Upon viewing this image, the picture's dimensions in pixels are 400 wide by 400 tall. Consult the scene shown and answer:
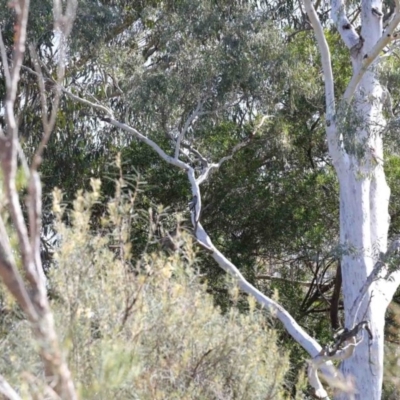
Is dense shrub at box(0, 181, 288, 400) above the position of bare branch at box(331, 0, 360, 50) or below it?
below

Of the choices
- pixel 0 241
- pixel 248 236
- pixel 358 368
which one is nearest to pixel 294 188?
pixel 248 236

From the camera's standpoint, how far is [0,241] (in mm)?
1603

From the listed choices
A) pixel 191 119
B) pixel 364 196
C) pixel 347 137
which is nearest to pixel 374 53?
pixel 347 137

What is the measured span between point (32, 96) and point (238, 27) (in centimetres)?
276

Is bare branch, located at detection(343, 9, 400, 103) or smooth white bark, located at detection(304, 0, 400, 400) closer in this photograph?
bare branch, located at detection(343, 9, 400, 103)

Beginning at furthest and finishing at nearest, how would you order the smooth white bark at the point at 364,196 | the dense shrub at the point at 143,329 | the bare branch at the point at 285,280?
the bare branch at the point at 285,280 → the smooth white bark at the point at 364,196 → the dense shrub at the point at 143,329

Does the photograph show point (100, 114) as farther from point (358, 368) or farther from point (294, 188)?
point (358, 368)

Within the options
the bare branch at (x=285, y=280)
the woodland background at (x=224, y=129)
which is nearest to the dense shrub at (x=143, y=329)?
the woodland background at (x=224, y=129)

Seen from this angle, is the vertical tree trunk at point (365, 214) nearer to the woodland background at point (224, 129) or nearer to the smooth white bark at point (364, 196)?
the smooth white bark at point (364, 196)

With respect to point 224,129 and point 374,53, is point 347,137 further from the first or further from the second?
point 224,129

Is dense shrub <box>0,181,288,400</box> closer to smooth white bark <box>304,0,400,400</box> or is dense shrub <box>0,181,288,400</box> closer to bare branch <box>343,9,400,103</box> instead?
smooth white bark <box>304,0,400,400</box>

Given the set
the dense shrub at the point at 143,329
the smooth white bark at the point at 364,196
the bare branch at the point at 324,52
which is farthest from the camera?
the bare branch at the point at 324,52

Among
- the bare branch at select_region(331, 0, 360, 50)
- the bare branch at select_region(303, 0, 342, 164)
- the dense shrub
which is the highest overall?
the bare branch at select_region(331, 0, 360, 50)

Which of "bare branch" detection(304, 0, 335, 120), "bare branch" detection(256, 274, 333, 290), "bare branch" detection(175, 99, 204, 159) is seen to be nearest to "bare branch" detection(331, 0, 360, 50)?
"bare branch" detection(304, 0, 335, 120)
